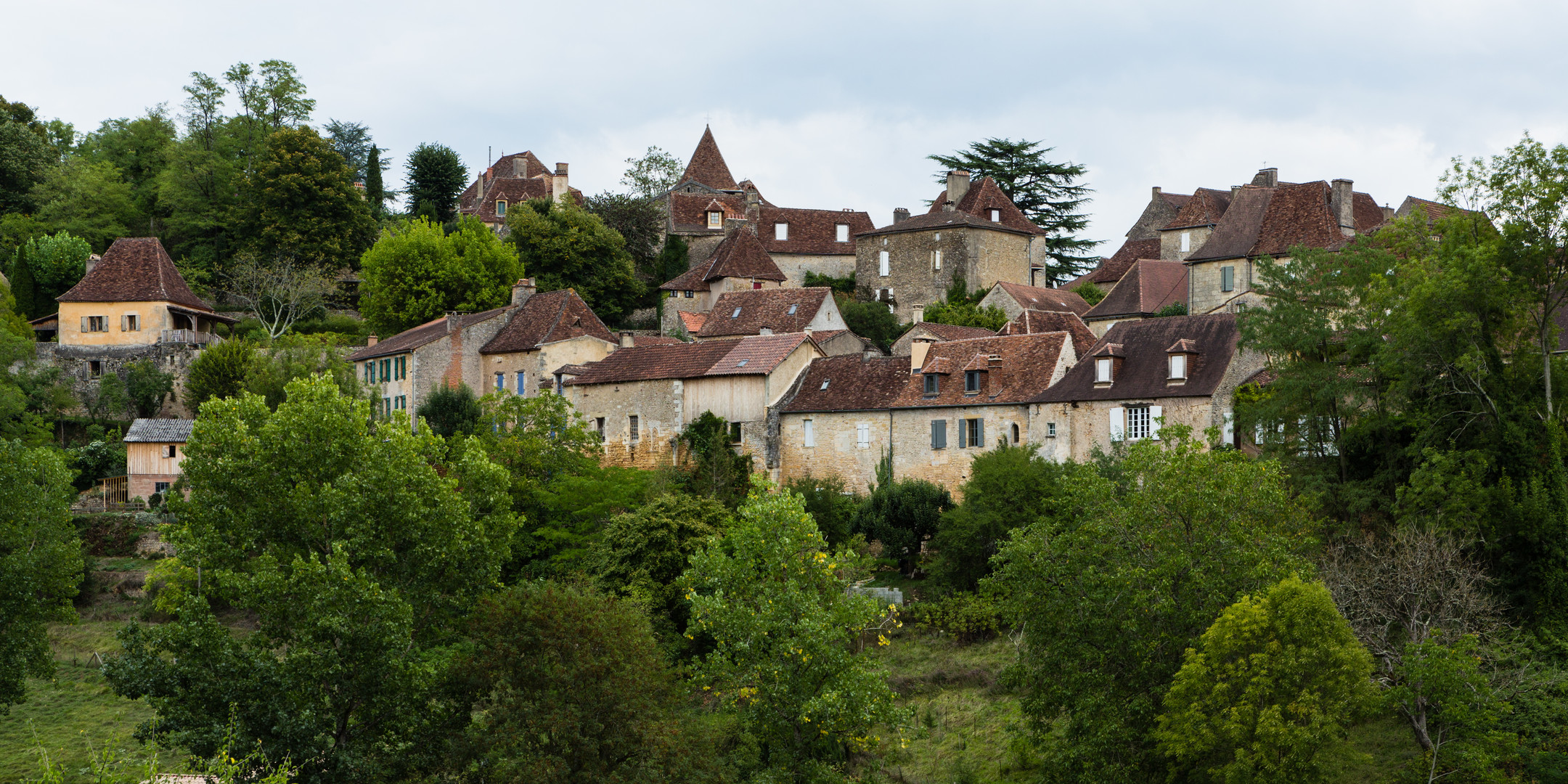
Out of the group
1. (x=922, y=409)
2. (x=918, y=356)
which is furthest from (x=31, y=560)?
(x=918, y=356)

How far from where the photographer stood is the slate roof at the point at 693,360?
46.2 m

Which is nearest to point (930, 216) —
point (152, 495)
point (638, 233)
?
point (638, 233)

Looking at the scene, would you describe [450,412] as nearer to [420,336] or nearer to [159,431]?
[420,336]

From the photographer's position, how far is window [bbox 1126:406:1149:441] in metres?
38.9

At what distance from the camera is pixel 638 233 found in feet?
227

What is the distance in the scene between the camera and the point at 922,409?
42688mm

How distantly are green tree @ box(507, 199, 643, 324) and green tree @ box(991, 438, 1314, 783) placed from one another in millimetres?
37661

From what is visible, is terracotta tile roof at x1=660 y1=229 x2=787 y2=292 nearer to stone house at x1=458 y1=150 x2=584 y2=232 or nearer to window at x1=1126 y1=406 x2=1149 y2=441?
stone house at x1=458 y1=150 x2=584 y2=232

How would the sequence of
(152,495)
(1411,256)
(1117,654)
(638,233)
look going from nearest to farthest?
(1117,654)
(1411,256)
(152,495)
(638,233)

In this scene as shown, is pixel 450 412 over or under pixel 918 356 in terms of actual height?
under

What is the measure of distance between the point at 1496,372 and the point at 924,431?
54.4ft

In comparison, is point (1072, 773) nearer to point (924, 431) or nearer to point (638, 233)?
point (924, 431)

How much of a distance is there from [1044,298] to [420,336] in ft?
80.4

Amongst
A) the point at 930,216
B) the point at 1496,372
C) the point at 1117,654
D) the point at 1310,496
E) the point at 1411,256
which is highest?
the point at 930,216
